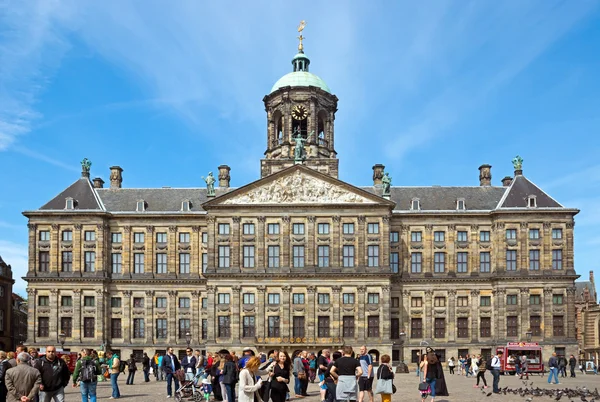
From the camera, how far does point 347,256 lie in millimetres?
66188

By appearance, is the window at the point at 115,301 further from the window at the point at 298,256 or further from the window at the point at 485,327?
the window at the point at 485,327

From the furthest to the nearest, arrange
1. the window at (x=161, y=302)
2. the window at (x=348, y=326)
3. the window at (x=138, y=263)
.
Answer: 1. the window at (x=138, y=263)
2. the window at (x=161, y=302)
3. the window at (x=348, y=326)

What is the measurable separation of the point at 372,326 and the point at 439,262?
978cm

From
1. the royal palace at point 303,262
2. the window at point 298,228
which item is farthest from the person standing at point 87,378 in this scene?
the window at point 298,228

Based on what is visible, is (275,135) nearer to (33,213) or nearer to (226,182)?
(226,182)

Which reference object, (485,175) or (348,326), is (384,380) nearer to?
(348,326)

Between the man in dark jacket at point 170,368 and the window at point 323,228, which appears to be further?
the window at point 323,228

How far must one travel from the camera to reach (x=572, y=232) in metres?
68.5

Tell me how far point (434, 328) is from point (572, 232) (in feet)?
52.1

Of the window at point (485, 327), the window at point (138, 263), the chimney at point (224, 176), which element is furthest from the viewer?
the chimney at point (224, 176)

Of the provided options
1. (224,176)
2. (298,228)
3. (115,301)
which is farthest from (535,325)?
(115,301)

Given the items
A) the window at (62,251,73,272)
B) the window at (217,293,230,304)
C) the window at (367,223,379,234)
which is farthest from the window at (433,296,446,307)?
the window at (62,251,73,272)

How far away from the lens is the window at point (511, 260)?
6862 centimetres

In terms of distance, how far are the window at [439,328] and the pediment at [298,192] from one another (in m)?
13.6
